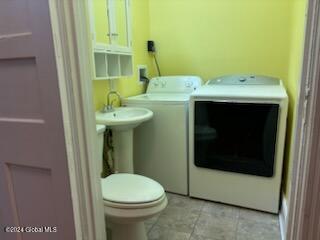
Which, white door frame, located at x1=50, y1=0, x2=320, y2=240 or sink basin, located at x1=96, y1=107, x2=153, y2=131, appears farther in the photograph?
sink basin, located at x1=96, y1=107, x2=153, y2=131

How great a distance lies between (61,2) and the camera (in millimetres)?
785

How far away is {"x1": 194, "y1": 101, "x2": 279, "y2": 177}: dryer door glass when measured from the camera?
6.00 feet

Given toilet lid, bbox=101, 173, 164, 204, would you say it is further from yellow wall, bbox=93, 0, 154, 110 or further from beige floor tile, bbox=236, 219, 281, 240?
yellow wall, bbox=93, 0, 154, 110

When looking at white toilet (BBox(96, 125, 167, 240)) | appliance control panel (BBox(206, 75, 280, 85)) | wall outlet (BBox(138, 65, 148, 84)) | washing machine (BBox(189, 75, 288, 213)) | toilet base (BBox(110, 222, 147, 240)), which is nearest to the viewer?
white toilet (BBox(96, 125, 167, 240))

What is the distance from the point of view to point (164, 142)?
2.23 metres

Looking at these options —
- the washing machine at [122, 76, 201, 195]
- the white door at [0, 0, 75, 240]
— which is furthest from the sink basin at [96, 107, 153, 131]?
the white door at [0, 0, 75, 240]

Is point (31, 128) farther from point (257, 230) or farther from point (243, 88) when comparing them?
point (243, 88)

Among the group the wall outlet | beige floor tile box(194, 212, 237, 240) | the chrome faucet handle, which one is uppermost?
the wall outlet

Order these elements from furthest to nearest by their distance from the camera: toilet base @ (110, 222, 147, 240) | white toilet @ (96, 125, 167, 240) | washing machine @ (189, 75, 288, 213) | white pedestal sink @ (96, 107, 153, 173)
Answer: white pedestal sink @ (96, 107, 153, 173), washing machine @ (189, 75, 288, 213), toilet base @ (110, 222, 147, 240), white toilet @ (96, 125, 167, 240)

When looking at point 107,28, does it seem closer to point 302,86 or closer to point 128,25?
point 128,25

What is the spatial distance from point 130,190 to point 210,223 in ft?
2.64

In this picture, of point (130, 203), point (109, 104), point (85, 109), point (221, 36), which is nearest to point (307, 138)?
point (85, 109)

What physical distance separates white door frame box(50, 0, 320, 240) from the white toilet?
276 millimetres

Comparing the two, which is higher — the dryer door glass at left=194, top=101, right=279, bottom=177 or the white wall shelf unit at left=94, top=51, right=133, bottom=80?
the white wall shelf unit at left=94, top=51, right=133, bottom=80
